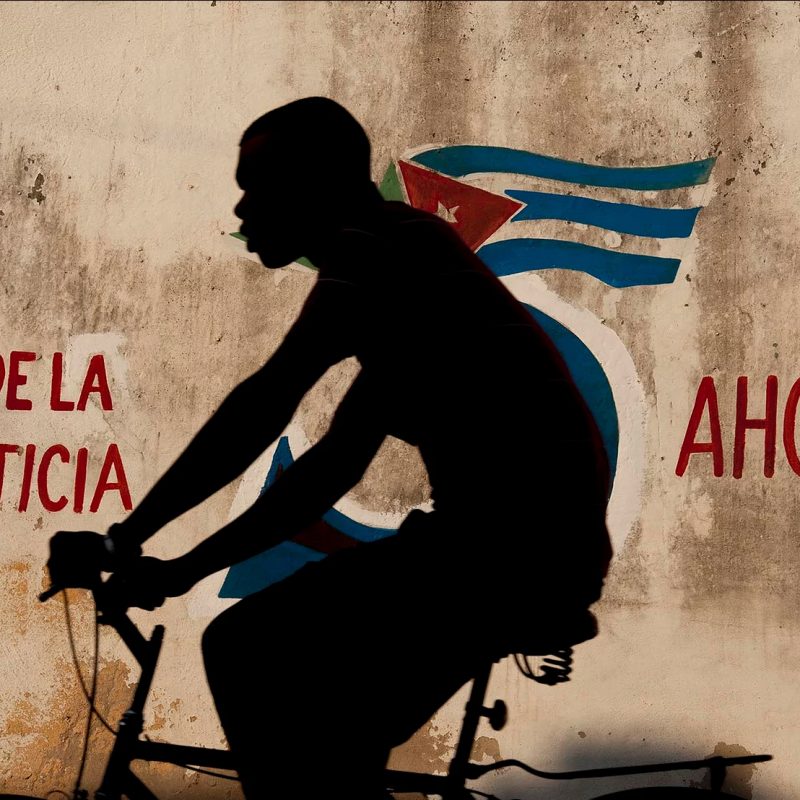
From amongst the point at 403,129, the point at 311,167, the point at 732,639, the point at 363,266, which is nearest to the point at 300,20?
the point at 403,129

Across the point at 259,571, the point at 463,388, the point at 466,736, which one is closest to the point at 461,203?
the point at 259,571

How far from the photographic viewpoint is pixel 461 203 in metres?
4.35

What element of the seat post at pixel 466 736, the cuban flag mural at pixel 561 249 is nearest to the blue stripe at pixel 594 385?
the cuban flag mural at pixel 561 249

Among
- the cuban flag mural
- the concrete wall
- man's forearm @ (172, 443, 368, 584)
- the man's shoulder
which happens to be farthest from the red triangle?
man's forearm @ (172, 443, 368, 584)

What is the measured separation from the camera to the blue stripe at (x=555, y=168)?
4.23 m

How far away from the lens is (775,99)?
4180 millimetres

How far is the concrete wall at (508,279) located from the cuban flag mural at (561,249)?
2 centimetres

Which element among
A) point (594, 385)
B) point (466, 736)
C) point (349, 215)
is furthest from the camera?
point (594, 385)

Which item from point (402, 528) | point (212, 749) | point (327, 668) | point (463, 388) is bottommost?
point (212, 749)

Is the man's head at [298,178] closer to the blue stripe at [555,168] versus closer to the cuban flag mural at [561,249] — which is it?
the cuban flag mural at [561,249]

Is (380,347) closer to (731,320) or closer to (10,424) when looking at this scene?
(731,320)

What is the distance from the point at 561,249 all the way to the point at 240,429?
8.64ft

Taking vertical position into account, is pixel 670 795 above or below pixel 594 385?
below

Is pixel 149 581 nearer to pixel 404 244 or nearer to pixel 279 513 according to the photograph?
pixel 279 513
